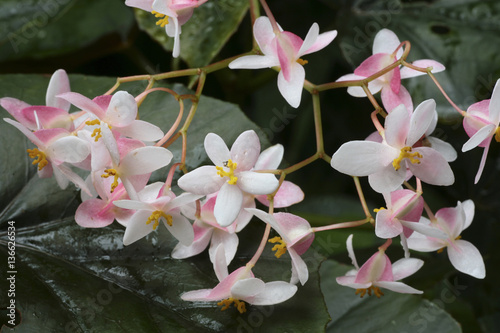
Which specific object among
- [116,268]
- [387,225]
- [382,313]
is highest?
[387,225]

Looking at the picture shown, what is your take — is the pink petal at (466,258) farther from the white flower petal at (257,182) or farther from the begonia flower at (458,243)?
the white flower petal at (257,182)

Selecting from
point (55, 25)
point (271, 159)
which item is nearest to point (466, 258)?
point (271, 159)

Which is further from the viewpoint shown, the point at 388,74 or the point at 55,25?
the point at 55,25

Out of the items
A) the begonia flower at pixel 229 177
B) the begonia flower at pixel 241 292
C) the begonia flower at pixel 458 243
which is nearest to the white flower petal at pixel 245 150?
the begonia flower at pixel 229 177

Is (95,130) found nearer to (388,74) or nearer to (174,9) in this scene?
(174,9)

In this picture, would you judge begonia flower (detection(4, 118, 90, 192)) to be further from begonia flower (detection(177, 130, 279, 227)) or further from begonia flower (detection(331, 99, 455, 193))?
begonia flower (detection(331, 99, 455, 193))

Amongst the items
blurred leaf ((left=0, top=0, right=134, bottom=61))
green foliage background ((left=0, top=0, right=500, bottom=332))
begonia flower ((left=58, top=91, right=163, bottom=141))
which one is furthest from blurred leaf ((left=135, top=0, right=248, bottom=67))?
begonia flower ((left=58, top=91, right=163, bottom=141))

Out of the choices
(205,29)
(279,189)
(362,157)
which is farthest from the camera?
(205,29)
